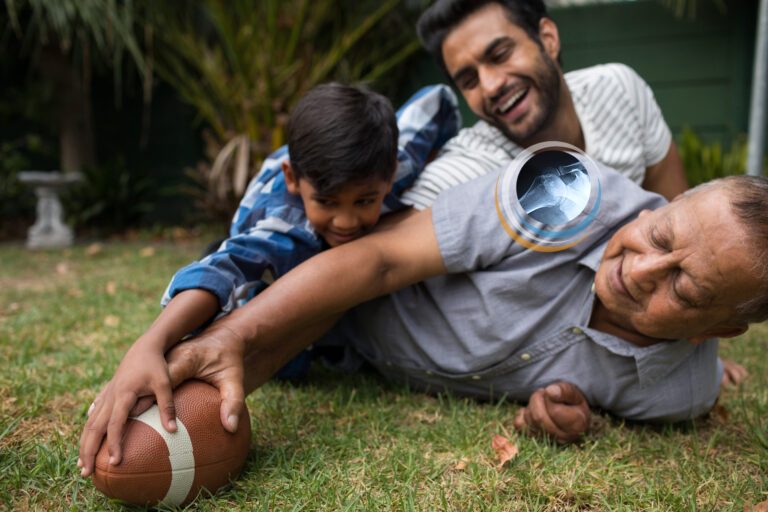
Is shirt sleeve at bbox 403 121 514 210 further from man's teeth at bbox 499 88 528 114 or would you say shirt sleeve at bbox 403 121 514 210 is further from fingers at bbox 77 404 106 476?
fingers at bbox 77 404 106 476

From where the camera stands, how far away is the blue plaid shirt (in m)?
1.78

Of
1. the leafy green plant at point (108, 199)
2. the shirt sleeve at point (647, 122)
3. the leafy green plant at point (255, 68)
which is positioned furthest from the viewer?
the leafy green plant at point (108, 199)

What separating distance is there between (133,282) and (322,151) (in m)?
2.90

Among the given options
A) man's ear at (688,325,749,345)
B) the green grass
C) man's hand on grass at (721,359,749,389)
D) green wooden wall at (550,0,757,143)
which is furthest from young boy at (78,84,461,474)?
green wooden wall at (550,0,757,143)

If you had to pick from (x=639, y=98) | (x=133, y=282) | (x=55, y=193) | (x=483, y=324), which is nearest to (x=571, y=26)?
(x=639, y=98)

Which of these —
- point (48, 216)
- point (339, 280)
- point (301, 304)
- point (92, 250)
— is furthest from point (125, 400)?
point (48, 216)

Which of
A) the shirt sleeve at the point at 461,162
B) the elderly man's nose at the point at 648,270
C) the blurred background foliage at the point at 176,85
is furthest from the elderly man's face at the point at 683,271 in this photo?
the blurred background foliage at the point at 176,85

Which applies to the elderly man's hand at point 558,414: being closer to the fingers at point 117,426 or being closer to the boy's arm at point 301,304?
the boy's arm at point 301,304

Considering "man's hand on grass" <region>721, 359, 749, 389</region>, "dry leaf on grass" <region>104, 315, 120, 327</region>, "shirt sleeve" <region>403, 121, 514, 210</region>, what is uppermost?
"shirt sleeve" <region>403, 121, 514, 210</region>

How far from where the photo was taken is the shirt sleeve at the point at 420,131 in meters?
2.41

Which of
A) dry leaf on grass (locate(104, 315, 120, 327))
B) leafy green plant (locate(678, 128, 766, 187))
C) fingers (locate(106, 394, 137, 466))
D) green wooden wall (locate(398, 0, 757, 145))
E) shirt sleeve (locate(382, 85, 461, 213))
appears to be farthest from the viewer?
green wooden wall (locate(398, 0, 757, 145))

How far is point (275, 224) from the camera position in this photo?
82.5 inches

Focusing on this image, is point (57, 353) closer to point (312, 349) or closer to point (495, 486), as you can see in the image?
point (312, 349)
